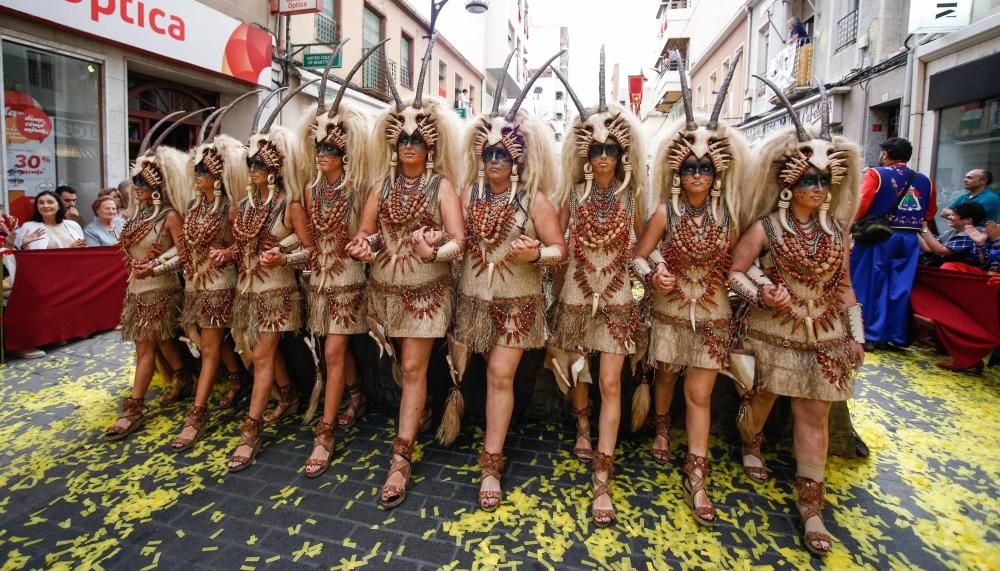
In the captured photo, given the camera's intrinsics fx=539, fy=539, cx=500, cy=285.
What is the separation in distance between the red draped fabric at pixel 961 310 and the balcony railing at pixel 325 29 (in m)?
10.7

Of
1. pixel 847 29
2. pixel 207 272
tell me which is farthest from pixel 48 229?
pixel 847 29

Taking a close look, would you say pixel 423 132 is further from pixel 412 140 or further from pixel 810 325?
pixel 810 325

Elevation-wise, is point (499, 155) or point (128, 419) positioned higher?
point (499, 155)

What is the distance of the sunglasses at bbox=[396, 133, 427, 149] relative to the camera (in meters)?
3.03

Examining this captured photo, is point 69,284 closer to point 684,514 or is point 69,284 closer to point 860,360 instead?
point 684,514

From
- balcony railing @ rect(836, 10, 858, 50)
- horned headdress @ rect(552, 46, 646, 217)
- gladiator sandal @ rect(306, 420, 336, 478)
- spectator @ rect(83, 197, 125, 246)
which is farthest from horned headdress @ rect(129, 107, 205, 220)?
balcony railing @ rect(836, 10, 858, 50)

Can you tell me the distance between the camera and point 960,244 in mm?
5473

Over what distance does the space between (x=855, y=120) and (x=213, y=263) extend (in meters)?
11.8

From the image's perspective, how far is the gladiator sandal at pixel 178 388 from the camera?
4.22 m

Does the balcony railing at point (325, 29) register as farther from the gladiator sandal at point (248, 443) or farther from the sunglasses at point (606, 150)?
the sunglasses at point (606, 150)

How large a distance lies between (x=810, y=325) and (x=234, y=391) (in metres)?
3.94

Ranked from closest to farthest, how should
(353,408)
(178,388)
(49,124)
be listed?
(353,408) < (178,388) < (49,124)

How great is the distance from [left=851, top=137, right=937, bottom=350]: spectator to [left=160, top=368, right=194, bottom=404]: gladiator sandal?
6289 millimetres

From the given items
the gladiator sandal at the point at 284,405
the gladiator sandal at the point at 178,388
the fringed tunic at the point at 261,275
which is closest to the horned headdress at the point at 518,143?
the fringed tunic at the point at 261,275
